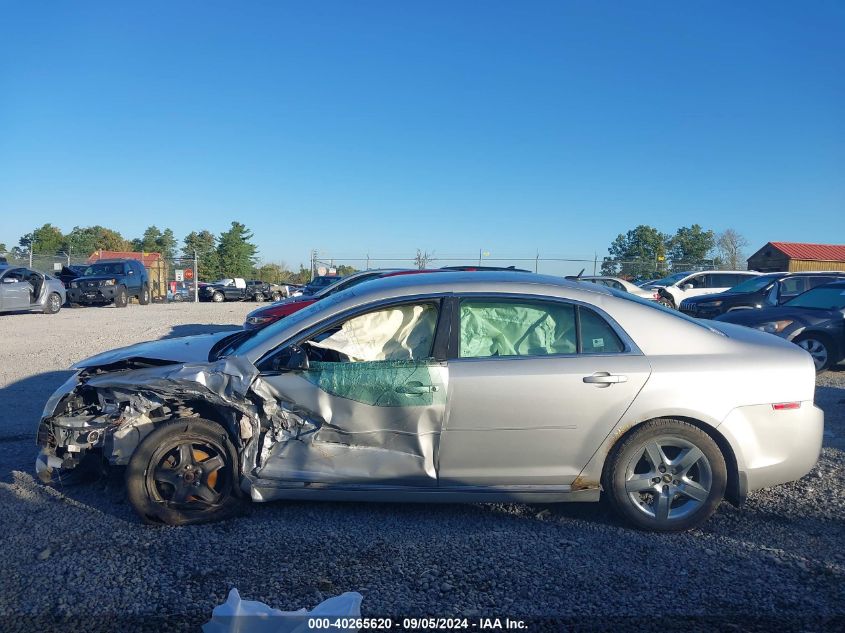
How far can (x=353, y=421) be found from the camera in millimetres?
3621

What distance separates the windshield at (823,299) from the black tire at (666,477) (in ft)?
23.4

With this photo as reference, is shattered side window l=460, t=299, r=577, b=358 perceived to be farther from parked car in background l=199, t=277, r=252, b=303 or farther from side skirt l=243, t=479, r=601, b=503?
parked car in background l=199, t=277, r=252, b=303

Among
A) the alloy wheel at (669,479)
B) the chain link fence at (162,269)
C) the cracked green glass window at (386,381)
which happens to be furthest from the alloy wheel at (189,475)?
the chain link fence at (162,269)

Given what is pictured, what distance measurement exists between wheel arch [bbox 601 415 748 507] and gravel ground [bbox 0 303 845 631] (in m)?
0.25

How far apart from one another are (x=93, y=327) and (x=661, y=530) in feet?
45.4

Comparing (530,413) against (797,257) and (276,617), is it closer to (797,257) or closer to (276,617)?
(276,617)

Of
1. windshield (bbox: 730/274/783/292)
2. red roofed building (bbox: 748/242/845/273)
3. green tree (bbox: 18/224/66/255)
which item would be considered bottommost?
windshield (bbox: 730/274/783/292)

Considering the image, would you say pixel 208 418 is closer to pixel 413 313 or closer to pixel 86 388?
pixel 86 388

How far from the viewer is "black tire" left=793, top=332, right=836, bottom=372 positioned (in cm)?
889

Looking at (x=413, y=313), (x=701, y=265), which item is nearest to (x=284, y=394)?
(x=413, y=313)

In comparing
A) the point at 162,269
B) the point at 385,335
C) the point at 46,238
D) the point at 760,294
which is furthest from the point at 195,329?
the point at 46,238

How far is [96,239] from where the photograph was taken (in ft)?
267

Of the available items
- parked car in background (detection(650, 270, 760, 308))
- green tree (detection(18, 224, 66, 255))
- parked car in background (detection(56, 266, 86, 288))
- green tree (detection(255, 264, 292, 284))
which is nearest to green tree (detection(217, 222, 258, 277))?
green tree (detection(255, 264, 292, 284))

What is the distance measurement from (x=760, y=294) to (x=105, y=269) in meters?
21.8
